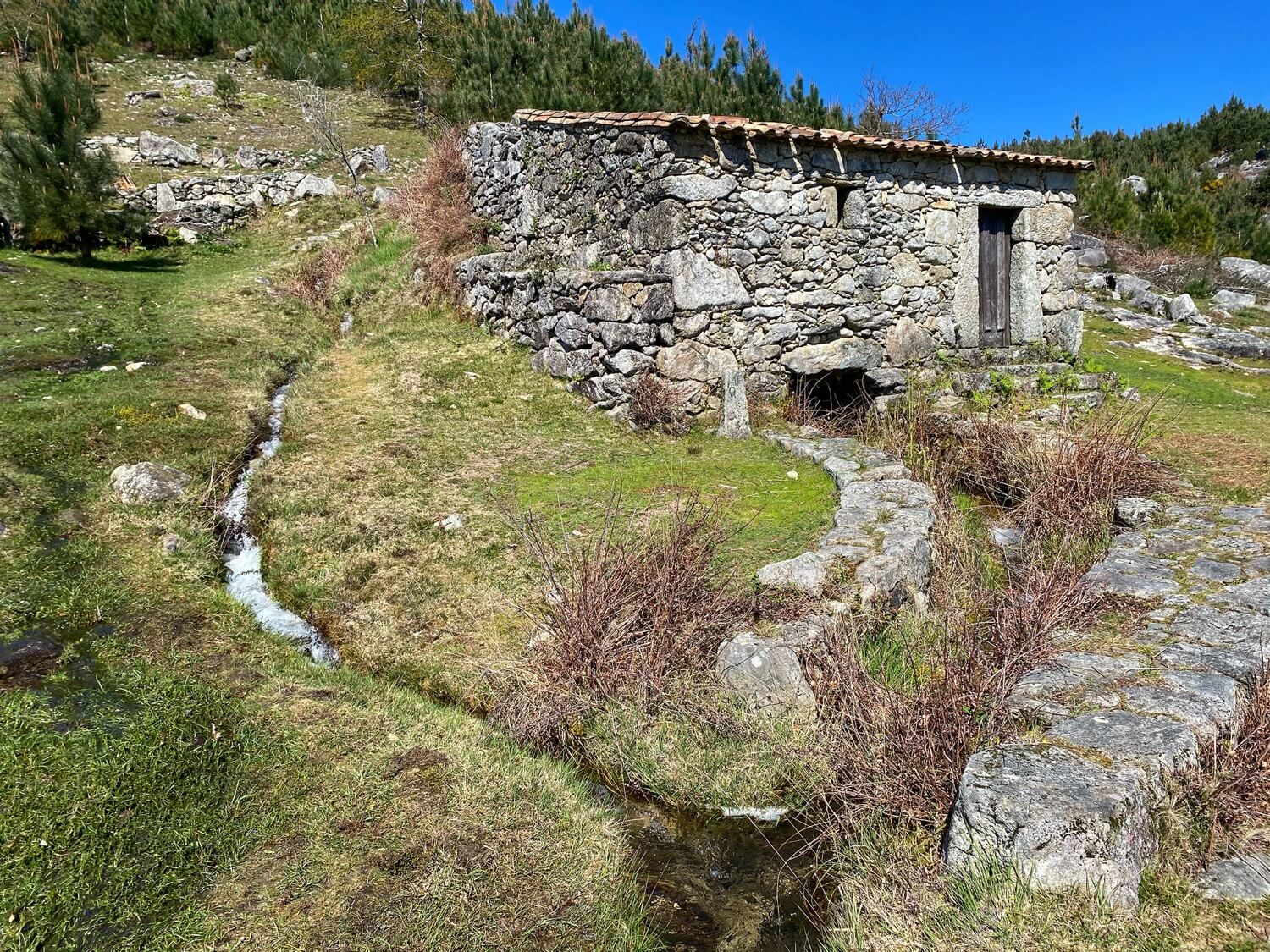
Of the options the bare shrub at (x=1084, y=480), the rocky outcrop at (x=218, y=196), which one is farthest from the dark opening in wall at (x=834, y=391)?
the rocky outcrop at (x=218, y=196)

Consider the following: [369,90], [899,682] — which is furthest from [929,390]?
[369,90]

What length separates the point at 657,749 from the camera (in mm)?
4090

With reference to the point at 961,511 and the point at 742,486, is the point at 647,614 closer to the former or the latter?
the point at 742,486

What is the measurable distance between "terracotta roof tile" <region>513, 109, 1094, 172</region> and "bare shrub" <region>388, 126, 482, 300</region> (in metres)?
2.13

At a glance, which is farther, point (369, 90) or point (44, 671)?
point (369, 90)

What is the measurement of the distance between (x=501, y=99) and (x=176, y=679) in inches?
585

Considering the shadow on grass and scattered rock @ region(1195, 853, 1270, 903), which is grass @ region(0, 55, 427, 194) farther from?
scattered rock @ region(1195, 853, 1270, 903)

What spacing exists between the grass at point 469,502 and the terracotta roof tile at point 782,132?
122 inches

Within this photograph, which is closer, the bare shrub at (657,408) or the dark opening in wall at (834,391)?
the bare shrub at (657,408)

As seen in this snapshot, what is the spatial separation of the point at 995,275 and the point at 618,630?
9.17 metres

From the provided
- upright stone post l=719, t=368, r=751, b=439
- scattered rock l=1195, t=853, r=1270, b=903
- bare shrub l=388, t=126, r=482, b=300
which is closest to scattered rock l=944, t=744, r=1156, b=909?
scattered rock l=1195, t=853, r=1270, b=903

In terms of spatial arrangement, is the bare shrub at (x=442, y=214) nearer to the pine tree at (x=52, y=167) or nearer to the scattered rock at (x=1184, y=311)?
the pine tree at (x=52, y=167)

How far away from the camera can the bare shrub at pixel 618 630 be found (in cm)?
429

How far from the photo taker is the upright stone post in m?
8.70
